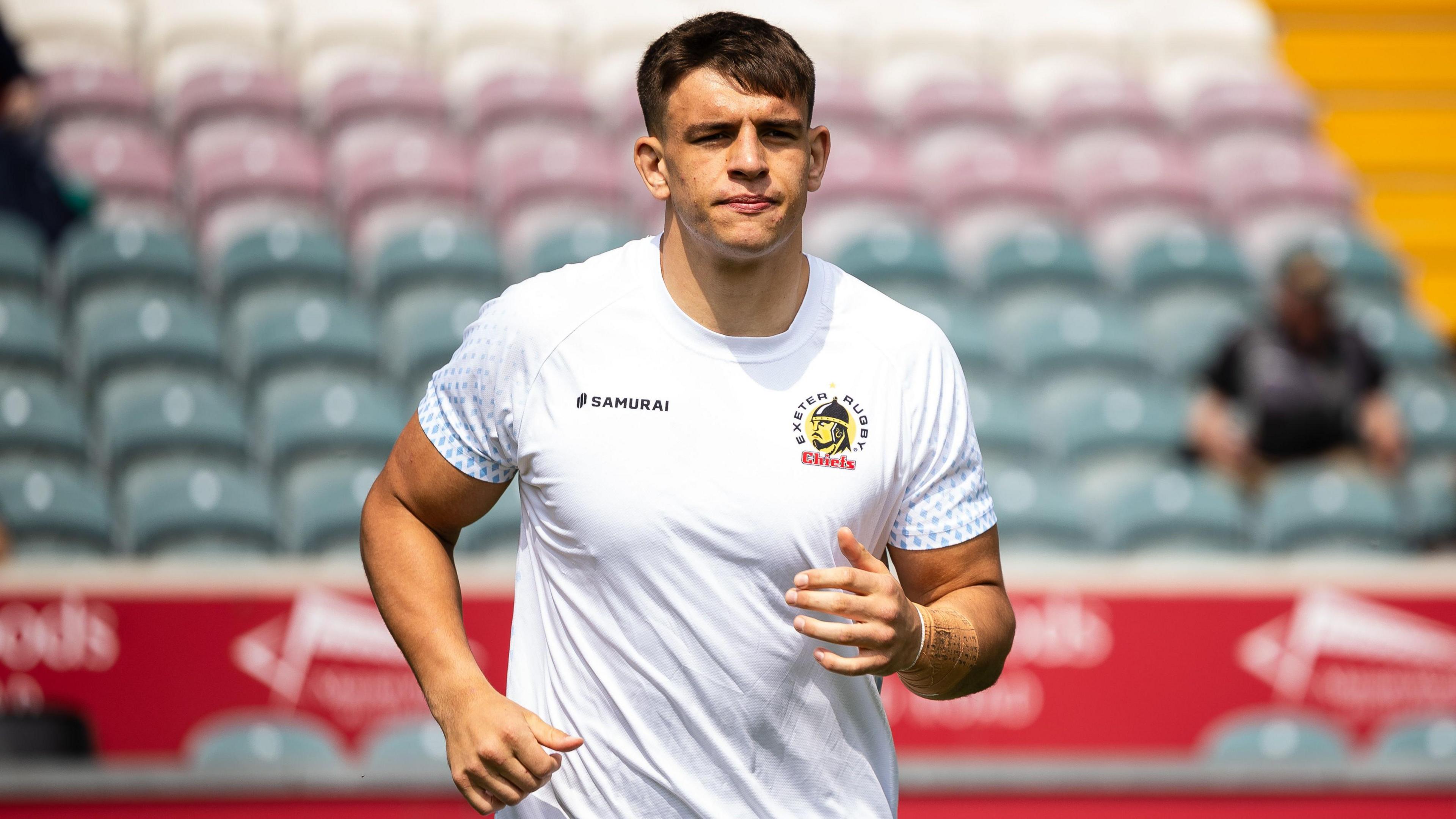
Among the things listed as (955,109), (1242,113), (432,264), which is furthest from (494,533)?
(1242,113)

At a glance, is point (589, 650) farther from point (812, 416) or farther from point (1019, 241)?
point (1019, 241)

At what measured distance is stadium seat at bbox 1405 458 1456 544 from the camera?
22.6ft

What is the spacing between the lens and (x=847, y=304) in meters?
2.33

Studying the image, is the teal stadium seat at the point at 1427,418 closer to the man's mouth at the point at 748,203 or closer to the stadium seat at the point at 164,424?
the stadium seat at the point at 164,424

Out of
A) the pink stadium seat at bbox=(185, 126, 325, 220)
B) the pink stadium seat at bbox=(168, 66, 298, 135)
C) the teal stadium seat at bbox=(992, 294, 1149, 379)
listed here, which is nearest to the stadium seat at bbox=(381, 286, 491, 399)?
the pink stadium seat at bbox=(185, 126, 325, 220)

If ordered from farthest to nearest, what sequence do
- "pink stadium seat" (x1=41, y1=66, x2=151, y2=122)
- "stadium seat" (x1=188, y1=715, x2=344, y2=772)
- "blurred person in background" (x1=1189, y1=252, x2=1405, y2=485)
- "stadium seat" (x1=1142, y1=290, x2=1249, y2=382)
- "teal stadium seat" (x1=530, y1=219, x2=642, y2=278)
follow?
1. "pink stadium seat" (x1=41, y1=66, x2=151, y2=122)
2. "stadium seat" (x1=1142, y1=290, x2=1249, y2=382)
3. "teal stadium seat" (x1=530, y1=219, x2=642, y2=278)
4. "blurred person in background" (x1=1189, y1=252, x2=1405, y2=485)
5. "stadium seat" (x1=188, y1=715, x2=344, y2=772)

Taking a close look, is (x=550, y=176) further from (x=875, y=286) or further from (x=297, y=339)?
(x=297, y=339)

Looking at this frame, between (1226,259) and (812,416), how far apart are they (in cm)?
656

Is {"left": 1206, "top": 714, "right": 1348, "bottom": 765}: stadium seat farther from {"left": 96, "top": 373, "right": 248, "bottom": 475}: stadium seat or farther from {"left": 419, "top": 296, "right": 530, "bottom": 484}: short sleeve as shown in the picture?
{"left": 96, "top": 373, "right": 248, "bottom": 475}: stadium seat

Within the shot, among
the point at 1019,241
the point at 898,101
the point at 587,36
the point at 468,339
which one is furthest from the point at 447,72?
the point at 468,339

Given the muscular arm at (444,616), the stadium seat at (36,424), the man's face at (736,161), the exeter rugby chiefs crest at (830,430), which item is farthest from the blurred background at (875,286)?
the man's face at (736,161)

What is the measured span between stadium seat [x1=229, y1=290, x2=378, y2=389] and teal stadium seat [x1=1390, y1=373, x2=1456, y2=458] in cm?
Result: 492

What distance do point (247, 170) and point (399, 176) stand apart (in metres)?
0.79

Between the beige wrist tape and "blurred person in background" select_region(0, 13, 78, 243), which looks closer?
the beige wrist tape
